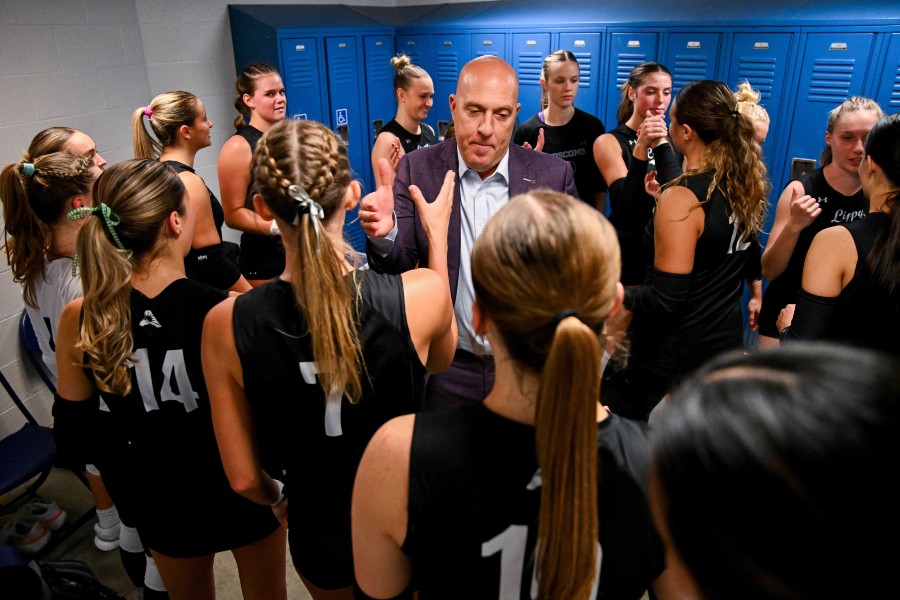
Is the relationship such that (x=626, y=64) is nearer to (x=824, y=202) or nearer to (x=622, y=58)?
(x=622, y=58)

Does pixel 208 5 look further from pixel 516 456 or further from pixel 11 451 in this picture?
pixel 516 456

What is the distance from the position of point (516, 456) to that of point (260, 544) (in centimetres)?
114

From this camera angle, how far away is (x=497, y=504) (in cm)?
81

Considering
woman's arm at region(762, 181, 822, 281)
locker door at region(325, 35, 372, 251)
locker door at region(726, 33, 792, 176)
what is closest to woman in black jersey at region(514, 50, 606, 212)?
A: locker door at region(726, 33, 792, 176)

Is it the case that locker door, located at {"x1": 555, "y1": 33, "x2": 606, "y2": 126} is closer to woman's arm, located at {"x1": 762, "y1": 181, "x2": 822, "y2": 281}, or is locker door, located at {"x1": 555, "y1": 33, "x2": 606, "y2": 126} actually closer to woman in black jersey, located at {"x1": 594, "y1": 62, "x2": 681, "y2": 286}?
woman in black jersey, located at {"x1": 594, "y1": 62, "x2": 681, "y2": 286}

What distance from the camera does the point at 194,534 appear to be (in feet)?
5.01

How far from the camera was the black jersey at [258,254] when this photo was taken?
117 inches

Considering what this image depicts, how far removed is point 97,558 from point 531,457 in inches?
93.9

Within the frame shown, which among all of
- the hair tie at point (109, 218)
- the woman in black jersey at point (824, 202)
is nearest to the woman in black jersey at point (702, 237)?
the woman in black jersey at point (824, 202)

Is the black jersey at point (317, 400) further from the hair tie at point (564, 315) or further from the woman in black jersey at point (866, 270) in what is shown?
the woman in black jersey at point (866, 270)

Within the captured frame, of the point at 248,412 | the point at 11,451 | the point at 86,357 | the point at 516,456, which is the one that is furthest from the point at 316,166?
the point at 11,451

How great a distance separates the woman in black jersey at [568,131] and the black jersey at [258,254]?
1538 millimetres

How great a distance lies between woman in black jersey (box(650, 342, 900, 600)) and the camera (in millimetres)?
449

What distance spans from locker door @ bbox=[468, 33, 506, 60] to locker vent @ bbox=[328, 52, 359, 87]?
0.98 m
